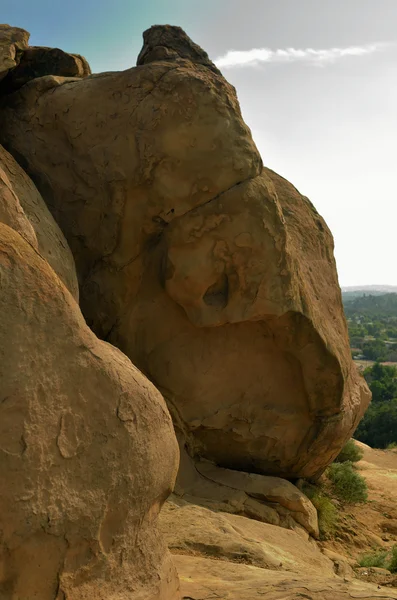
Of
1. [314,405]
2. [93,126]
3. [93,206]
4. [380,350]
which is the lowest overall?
[380,350]

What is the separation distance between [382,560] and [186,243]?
10.7 ft

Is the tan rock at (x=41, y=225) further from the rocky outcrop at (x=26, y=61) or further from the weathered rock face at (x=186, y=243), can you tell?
the rocky outcrop at (x=26, y=61)

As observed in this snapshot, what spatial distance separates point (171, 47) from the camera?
4.89m

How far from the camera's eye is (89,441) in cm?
228

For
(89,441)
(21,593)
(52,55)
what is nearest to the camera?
(21,593)

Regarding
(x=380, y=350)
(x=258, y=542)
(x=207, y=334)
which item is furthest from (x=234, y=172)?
(x=380, y=350)

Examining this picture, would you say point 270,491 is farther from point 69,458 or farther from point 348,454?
point 69,458

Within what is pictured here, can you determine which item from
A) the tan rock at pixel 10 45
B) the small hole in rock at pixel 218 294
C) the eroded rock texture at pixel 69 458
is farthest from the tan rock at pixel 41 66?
the eroded rock texture at pixel 69 458

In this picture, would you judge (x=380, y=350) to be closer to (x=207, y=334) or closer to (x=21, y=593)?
(x=207, y=334)

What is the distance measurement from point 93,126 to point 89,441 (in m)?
3.15

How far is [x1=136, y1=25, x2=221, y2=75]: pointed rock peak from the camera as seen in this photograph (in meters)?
4.82

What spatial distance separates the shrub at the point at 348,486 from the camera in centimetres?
626

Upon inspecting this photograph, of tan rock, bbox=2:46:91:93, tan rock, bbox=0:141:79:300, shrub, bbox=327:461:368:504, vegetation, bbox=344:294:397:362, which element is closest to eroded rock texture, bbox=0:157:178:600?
tan rock, bbox=0:141:79:300

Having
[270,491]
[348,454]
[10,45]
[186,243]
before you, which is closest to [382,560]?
[270,491]
